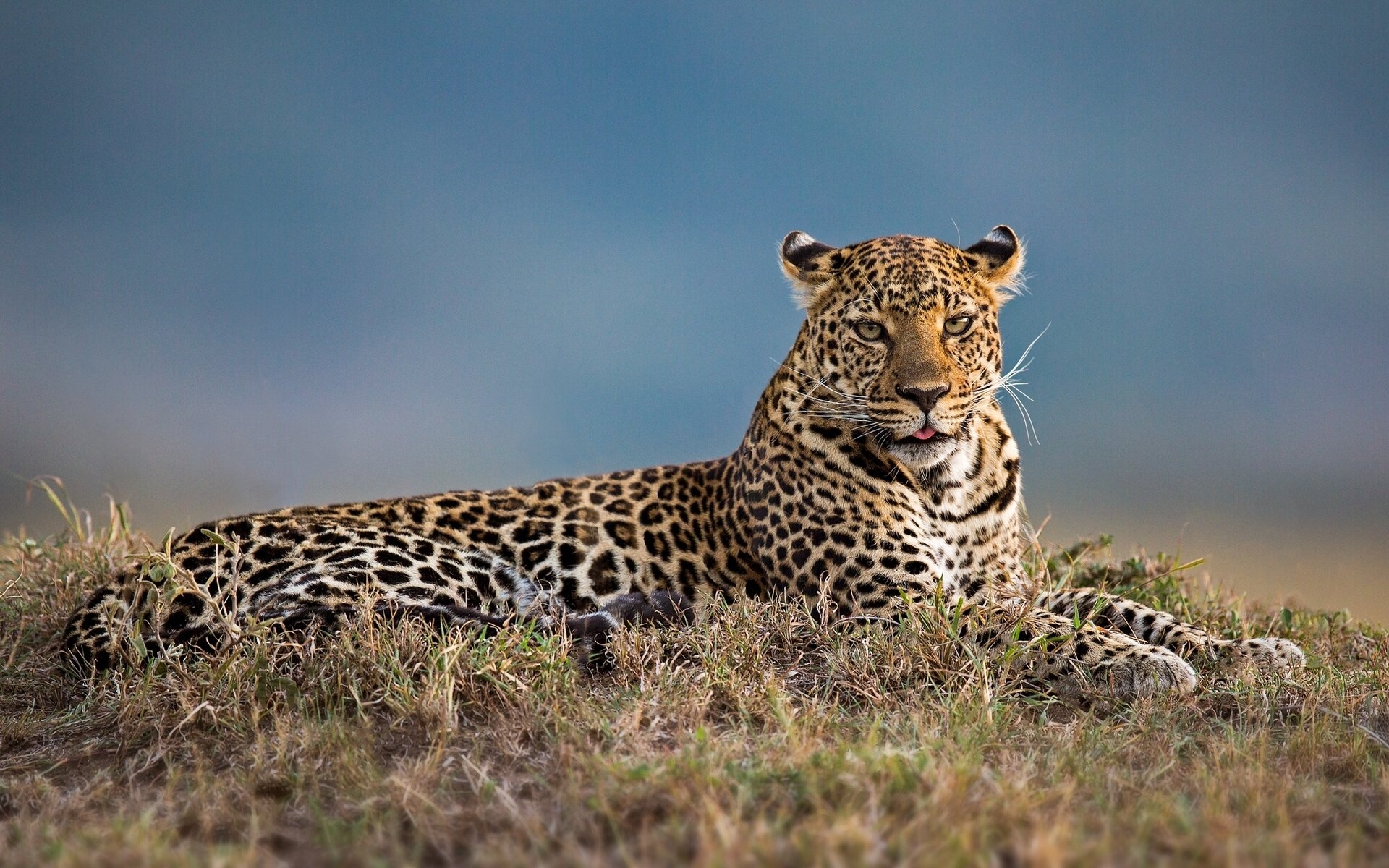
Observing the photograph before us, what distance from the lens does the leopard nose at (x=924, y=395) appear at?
7438 millimetres

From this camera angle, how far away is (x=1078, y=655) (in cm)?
693

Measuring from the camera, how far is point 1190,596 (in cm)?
1023

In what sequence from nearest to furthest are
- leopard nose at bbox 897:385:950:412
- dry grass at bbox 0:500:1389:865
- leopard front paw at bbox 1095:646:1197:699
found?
dry grass at bbox 0:500:1389:865 < leopard front paw at bbox 1095:646:1197:699 < leopard nose at bbox 897:385:950:412

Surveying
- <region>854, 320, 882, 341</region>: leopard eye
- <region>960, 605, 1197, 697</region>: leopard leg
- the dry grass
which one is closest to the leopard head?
<region>854, 320, 882, 341</region>: leopard eye

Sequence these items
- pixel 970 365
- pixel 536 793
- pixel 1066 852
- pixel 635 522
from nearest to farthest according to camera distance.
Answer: pixel 1066 852 < pixel 536 793 < pixel 970 365 < pixel 635 522

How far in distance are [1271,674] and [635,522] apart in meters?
4.36

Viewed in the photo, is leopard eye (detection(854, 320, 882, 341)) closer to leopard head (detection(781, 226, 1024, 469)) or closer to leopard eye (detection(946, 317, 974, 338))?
leopard head (detection(781, 226, 1024, 469))

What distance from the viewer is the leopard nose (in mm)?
7438

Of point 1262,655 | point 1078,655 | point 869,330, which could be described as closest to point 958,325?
point 869,330

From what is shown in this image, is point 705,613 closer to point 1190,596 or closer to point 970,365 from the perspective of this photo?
point 970,365

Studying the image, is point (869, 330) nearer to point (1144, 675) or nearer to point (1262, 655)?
point (1144, 675)

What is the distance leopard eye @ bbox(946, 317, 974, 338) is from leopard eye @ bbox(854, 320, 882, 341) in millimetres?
459

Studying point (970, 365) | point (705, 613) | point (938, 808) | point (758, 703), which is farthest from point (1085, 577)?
point (938, 808)

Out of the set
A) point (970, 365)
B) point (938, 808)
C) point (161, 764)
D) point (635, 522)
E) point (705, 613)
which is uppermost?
point (970, 365)
